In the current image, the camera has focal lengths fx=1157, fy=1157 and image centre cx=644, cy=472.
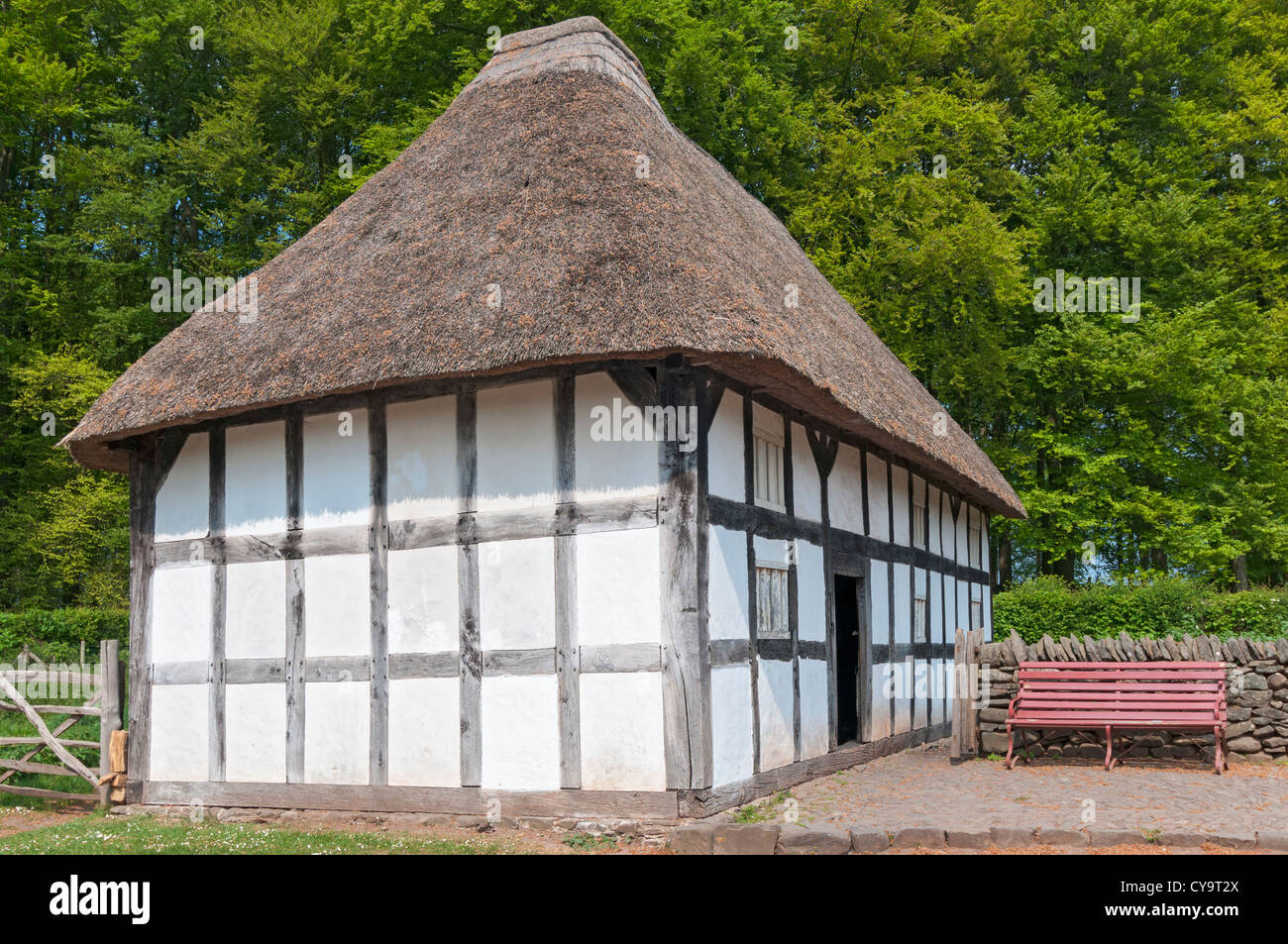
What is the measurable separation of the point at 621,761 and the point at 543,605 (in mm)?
1460

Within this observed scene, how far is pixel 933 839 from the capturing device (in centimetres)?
816

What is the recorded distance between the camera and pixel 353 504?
1088 centimetres

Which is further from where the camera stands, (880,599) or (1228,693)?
(880,599)

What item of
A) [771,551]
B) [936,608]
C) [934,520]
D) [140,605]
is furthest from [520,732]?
[934,520]

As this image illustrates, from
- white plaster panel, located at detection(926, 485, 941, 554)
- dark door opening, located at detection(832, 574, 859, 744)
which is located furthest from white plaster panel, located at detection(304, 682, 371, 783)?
white plaster panel, located at detection(926, 485, 941, 554)

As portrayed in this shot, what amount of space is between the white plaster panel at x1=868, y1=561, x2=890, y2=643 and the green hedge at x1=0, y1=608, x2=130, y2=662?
14.7m

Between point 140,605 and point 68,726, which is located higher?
point 140,605

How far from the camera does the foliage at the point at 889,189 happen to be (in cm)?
2459

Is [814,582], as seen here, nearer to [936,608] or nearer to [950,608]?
[936,608]

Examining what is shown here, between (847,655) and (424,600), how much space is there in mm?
5872

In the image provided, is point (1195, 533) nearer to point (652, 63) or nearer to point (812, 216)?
point (812, 216)

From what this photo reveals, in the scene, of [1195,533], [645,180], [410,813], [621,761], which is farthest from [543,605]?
[1195,533]

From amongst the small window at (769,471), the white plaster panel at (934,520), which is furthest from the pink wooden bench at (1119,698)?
the white plaster panel at (934,520)

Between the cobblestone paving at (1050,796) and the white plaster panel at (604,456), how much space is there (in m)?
3.06
